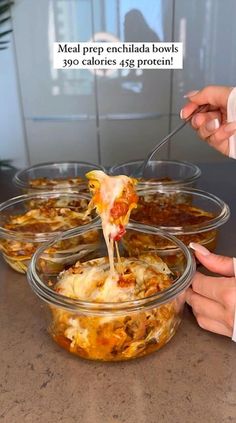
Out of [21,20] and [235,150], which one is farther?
[21,20]

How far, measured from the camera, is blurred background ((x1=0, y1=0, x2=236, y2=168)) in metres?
1.09

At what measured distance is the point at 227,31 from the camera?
112cm

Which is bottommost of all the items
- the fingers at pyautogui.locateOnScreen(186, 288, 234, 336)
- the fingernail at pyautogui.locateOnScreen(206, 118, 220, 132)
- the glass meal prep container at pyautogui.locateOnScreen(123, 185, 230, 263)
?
the fingers at pyautogui.locateOnScreen(186, 288, 234, 336)

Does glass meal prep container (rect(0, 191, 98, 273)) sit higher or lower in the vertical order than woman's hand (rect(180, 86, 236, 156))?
lower

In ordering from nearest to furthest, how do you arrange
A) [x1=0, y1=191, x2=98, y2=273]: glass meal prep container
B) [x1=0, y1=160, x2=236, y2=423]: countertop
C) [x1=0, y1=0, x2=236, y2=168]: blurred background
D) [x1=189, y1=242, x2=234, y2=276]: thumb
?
[x1=0, y1=160, x2=236, y2=423]: countertop → [x1=189, y1=242, x2=234, y2=276]: thumb → [x1=0, y1=191, x2=98, y2=273]: glass meal prep container → [x1=0, y1=0, x2=236, y2=168]: blurred background

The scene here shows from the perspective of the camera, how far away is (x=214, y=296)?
53 centimetres

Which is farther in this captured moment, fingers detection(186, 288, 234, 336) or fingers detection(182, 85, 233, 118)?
fingers detection(182, 85, 233, 118)

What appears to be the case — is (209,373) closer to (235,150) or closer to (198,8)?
(235,150)

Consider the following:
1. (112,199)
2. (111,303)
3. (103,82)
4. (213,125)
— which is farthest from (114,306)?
(103,82)

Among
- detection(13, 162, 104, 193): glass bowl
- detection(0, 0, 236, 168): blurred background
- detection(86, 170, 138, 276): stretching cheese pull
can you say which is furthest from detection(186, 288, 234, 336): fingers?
detection(0, 0, 236, 168): blurred background

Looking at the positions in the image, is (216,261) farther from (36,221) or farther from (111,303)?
(36,221)

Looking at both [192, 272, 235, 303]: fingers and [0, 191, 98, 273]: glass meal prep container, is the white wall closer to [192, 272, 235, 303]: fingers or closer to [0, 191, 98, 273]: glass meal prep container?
[0, 191, 98, 273]: glass meal prep container

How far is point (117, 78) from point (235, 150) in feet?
1.83

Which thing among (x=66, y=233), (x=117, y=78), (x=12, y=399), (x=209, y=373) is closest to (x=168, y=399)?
(x=209, y=373)
